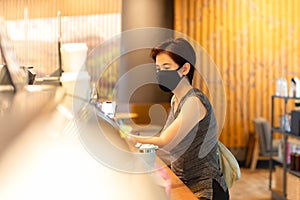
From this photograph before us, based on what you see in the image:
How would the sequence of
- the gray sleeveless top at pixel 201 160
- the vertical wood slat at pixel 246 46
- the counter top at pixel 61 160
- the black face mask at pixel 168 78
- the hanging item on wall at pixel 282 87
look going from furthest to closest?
the vertical wood slat at pixel 246 46 → the hanging item on wall at pixel 282 87 → the gray sleeveless top at pixel 201 160 → the black face mask at pixel 168 78 → the counter top at pixel 61 160

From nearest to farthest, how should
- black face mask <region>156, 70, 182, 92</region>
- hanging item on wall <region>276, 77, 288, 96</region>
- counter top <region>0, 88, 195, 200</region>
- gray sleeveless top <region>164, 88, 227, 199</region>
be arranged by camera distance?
1. counter top <region>0, 88, 195, 200</region>
2. black face mask <region>156, 70, 182, 92</region>
3. gray sleeveless top <region>164, 88, 227, 199</region>
4. hanging item on wall <region>276, 77, 288, 96</region>

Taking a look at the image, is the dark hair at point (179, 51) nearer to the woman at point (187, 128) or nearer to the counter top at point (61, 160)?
the woman at point (187, 128)

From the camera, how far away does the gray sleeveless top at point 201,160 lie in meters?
1.27

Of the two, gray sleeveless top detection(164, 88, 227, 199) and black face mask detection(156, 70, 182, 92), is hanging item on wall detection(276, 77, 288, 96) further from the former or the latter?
black face mask detection(156, 70, 182, 92)

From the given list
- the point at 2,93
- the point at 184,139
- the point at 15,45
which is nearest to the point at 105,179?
the point at 2,93

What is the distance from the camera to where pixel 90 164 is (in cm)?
63

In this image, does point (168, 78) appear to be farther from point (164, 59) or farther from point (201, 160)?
point (201, 160)

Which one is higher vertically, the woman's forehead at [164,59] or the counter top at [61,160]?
the woman's forehead at [164,59]

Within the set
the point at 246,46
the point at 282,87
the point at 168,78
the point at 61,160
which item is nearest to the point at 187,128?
the point at 168,78

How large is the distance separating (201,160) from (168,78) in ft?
1.13

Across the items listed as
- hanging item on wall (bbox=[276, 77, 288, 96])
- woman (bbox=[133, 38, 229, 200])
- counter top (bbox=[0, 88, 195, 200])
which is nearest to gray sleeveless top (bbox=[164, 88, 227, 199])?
woman (bbox=[133, 38, 229, 200])

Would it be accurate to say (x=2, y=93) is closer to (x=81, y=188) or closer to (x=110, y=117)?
(x=81, y=188)

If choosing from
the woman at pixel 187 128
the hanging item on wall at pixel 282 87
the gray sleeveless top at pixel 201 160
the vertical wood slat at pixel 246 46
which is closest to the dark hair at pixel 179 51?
the woman at pixel 187 128

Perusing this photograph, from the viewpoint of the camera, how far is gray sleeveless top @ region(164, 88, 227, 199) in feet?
4.15
